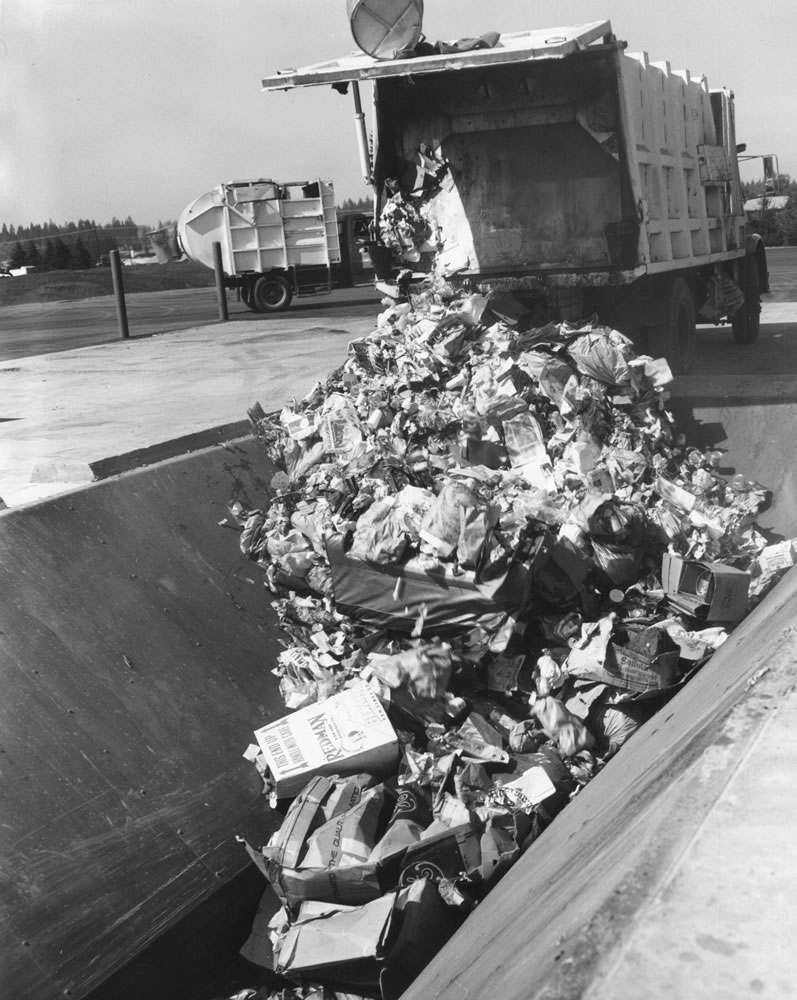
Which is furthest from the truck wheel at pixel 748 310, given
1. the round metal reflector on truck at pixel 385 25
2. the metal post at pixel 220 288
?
the metal post at pixel 220 288

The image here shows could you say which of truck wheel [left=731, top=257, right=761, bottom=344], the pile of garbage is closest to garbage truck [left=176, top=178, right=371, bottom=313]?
truck wheel [left=731, top=257, right=761, bottom=344]

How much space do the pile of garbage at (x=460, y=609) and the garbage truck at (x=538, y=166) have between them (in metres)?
Result: 0.99

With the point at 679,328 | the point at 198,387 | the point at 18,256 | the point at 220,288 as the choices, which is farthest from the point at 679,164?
the point at 18,256

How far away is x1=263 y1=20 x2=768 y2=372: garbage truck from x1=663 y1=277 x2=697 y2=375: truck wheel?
26mm

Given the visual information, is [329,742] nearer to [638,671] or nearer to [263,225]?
[638,671]

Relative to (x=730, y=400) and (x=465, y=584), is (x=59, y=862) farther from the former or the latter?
(x=730, y=400)

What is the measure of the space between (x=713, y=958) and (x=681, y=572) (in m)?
2.82

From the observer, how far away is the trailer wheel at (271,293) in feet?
53.6

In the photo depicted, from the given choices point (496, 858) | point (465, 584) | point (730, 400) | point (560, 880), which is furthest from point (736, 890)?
point (730, 400)

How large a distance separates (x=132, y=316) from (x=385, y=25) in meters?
11.4

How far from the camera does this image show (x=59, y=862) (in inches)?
128

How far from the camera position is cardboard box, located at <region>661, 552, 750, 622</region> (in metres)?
4.09

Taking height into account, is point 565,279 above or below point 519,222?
below

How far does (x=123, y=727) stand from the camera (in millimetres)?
3693
